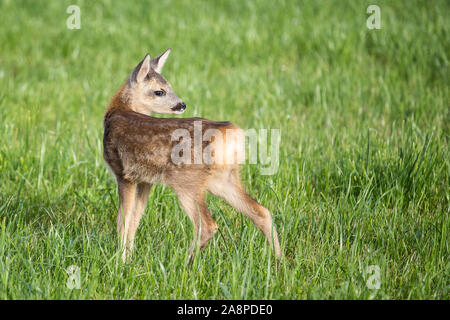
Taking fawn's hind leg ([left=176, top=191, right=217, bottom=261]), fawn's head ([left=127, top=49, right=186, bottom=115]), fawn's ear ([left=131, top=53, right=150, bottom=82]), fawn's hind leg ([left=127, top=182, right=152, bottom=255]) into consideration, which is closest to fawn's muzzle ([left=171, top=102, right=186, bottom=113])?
fawn's head ([left=127, top=49, right=186, bottom=115])

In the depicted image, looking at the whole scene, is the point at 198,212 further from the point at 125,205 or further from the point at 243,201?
the point at 125,205

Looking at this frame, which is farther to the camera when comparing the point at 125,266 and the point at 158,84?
the point at 158,84

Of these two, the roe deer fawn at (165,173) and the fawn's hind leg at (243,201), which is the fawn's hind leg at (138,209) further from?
the fawn's hind leg at (243,201)

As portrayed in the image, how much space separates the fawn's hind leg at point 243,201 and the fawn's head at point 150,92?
2.34 ft

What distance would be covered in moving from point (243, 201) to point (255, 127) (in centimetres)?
259

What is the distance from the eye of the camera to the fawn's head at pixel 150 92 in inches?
170

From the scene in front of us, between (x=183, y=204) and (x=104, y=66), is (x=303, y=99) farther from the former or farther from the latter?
(x=183, y=204)

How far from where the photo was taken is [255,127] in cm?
642

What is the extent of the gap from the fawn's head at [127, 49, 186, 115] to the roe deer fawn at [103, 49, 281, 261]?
42 mm

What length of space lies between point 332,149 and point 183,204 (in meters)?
2.29

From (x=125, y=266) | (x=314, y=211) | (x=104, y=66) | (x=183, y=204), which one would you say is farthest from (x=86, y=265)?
(x=104, y=66)

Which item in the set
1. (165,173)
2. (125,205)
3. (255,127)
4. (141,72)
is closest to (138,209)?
(125,205)

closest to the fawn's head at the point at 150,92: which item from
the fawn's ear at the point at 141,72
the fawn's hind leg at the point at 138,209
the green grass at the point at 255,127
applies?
the fawn's ear at the point at 141,72

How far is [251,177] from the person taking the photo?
17.9ft
